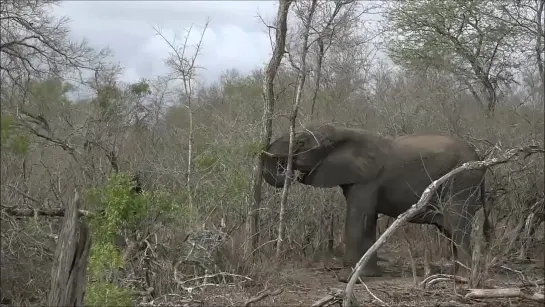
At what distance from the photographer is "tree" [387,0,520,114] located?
1491 centimetres

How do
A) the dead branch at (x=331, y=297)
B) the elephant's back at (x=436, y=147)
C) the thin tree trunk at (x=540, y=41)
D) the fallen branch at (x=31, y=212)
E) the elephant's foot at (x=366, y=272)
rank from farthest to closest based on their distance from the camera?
the thin tree trunk at (x=540, y=41), the elephant's back at (x=436, y=147), the elephant's foot at (x=366, y=272), the fallen branch at (x=31, y=212), the dead branch at (x=331, y=297)

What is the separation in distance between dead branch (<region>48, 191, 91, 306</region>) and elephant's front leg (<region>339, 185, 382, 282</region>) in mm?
5003

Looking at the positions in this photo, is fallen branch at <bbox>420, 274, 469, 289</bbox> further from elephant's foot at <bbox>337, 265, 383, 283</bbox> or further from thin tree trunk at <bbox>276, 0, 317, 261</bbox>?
thin tree trunk at <bbox>276, 0, 317, 261</bbox>

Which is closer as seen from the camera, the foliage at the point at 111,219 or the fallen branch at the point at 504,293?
the foliage at the point at 111,219

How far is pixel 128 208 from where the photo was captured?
7.50 metres

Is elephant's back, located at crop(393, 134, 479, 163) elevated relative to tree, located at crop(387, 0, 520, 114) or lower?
lower

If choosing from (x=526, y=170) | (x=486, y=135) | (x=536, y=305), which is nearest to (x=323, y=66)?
(x=486, y=135)

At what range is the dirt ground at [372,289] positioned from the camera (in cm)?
763

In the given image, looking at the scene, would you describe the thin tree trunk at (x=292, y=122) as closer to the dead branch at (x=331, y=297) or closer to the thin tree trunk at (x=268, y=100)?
the thin tree trunk at (x=268, y=100)

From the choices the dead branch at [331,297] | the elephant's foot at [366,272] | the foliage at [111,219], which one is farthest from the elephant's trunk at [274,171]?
the dead branch at [331,297]

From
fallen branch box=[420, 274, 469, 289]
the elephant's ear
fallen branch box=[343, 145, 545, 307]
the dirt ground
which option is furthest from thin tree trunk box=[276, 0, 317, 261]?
fallen branch box=[343, 145, 545, 307]

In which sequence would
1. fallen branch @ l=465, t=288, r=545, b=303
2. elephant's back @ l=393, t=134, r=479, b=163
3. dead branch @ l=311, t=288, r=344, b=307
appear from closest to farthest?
dead branch @ l=311, t=288, r=344, b=307
fallen branch @ l=465, t=288, r=545, b=303
elephant's back @ l=393, t=134, r=479, b=163

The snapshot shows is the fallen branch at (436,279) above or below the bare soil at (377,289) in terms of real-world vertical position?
above

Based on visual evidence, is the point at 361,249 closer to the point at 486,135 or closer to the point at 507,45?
the point at 486,135
